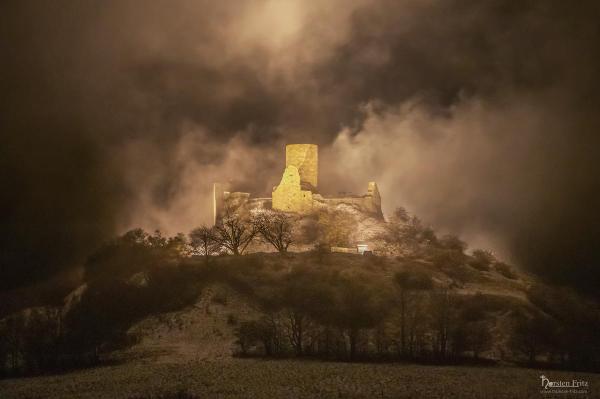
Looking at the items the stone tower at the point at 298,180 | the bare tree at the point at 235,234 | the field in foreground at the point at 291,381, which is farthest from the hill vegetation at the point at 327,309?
the stone tower at the point at 298,180

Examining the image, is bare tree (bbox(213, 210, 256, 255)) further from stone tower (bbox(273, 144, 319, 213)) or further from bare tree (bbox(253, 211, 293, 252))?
stone tower (bbox(273, 144, 319, 213))

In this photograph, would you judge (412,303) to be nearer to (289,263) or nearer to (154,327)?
(289,263)

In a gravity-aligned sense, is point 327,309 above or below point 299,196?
below

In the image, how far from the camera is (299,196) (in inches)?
3078

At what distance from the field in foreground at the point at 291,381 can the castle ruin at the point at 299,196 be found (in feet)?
120

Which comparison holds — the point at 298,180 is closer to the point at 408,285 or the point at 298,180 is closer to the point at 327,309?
the point at 408,285

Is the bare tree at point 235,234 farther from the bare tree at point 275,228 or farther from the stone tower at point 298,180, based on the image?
the stone tower at point 298,180

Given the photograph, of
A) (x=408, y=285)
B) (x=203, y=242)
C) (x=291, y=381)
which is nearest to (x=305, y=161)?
(x=203, y=242)

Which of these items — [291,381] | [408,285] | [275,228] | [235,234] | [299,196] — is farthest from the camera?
[299,196]

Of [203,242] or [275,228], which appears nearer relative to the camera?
[203,242]

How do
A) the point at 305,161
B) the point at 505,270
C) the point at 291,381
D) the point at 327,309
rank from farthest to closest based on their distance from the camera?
1. the point at 305,161
2. the point at 505,270
3. the point at 327,309
4. the point at 291,381

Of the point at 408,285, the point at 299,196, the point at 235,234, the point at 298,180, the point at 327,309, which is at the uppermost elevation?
the point at 298,180

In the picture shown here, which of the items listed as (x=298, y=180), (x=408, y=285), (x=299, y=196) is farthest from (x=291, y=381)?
(x=298, y=180)

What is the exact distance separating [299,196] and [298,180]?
68.4 inches
